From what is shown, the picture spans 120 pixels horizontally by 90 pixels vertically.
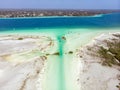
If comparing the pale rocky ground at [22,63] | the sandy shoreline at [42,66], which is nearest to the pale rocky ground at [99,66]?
the sandy shoreline at [42,66]

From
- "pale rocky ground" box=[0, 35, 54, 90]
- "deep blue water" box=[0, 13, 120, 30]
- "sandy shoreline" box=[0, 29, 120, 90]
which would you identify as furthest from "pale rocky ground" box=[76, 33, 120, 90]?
"deep blue water" box=[0, 13, 120, 30]

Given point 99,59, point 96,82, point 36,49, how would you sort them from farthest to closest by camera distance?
point 36,49, point 99,59, point 96,82

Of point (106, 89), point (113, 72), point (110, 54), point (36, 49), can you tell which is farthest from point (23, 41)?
point (106, 89)

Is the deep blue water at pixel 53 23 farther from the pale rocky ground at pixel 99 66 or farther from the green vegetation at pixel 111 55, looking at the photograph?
the pale rocky ground at pixel 99 66

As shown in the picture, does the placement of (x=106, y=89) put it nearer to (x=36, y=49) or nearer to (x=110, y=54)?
(x=110, y=54)

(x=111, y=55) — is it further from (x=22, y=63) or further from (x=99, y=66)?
(x=22, y=63)

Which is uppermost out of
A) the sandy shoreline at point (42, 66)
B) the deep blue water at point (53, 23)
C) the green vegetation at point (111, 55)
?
the green vegetation at point (111, 55)

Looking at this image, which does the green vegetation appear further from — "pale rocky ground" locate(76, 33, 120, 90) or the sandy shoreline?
the sandy shoreline

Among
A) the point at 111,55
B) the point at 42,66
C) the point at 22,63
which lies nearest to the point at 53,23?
the point at 111,55

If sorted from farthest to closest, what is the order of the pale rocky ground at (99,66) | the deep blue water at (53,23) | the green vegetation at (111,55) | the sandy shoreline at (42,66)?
the deep blue water at (53,23)
the green vegetation at (111,55)
the sandy shoreline at (42,66)
the pale rocky ground at (99,66)
